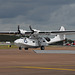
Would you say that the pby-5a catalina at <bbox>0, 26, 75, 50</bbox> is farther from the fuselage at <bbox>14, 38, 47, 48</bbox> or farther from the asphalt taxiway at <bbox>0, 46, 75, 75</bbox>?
the asphalt taxiway at <bbox>0, 46, 75, 75</bbox>

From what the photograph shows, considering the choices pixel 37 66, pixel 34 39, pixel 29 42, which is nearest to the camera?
pixel 37 66

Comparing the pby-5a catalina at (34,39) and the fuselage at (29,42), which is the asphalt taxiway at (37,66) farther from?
the pby-5a catalina at (34,39)

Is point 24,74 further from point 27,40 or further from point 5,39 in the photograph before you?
point 5,39

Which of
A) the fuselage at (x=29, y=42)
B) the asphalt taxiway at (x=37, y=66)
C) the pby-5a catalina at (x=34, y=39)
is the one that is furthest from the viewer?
the pby-5a catalina at (x=34, y=39)

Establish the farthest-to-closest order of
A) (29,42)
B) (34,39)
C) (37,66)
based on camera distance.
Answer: (34,39)
(29,42)
(37,66)

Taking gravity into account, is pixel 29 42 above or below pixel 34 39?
below

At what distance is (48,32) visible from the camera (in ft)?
169

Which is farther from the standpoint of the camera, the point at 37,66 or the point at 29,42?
the point at 29,42

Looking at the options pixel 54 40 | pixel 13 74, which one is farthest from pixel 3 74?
pixel 54 40

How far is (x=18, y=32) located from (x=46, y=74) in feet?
142

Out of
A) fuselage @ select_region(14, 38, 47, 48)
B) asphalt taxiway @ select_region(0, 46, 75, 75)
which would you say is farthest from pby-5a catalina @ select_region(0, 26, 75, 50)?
asphalt taxiway @ select_region(0, 46, 75, 75)

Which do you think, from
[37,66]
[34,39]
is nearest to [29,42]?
[34,39]

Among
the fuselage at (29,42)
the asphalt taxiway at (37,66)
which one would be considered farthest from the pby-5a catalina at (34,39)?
the asphalt taxiway at (37,66)

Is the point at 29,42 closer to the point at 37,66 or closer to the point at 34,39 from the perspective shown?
the point at 34,39
